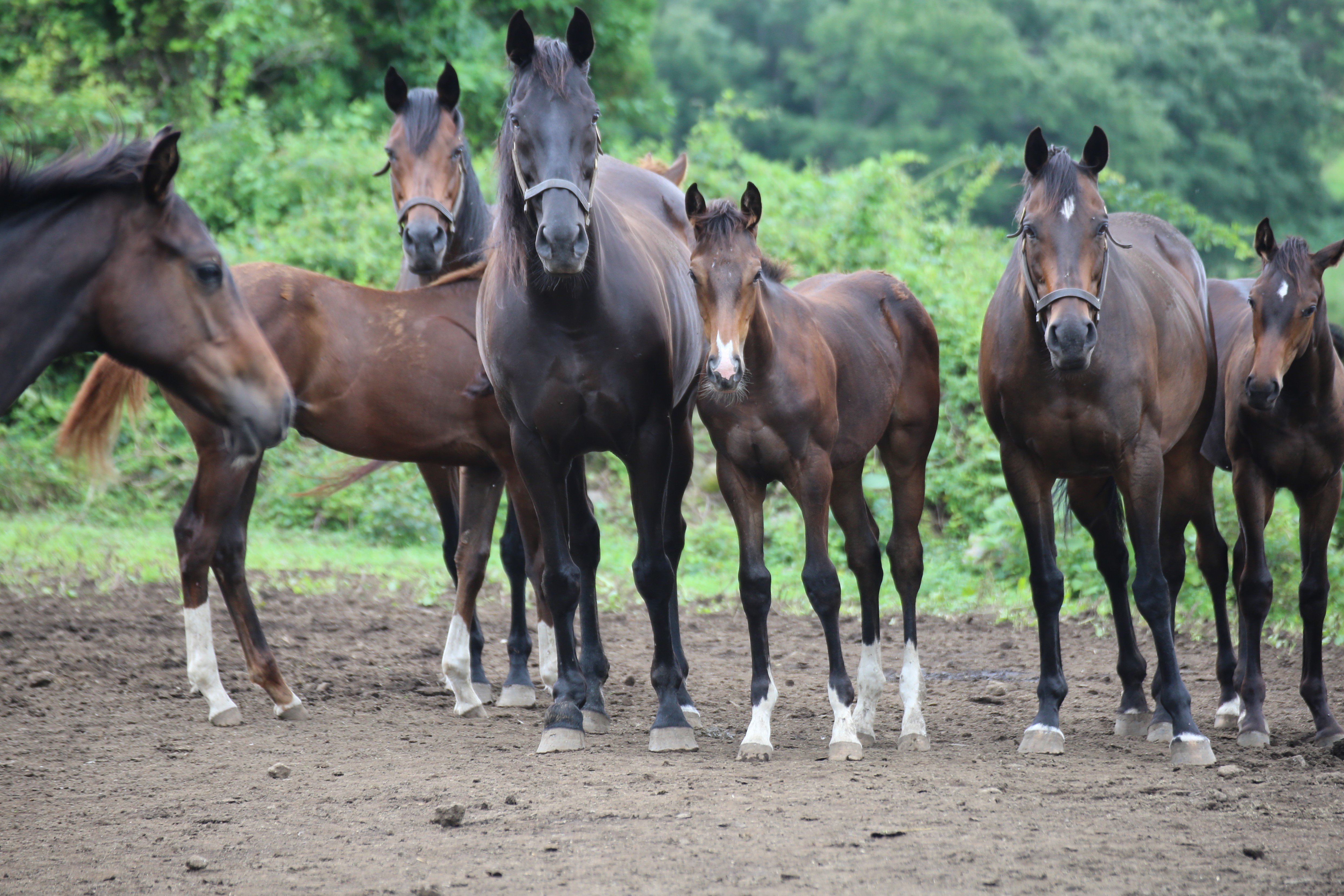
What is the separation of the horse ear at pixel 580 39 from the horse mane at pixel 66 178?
2174 millimetres

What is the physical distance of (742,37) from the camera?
126 ft

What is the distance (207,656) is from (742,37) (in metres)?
35.9

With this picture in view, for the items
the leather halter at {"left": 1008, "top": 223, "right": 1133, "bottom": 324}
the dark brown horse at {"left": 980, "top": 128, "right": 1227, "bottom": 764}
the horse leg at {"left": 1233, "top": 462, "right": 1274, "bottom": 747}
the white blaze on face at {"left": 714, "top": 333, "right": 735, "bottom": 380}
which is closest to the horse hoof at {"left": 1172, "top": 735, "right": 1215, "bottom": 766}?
Result: the dark brown horse at {"left": 980, "top": 128, "right": 1227, "bottom": 764}

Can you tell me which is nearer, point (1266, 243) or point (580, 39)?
point (580, 39)

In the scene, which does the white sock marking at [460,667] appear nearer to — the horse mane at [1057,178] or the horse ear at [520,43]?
the horse ear at [520,43]

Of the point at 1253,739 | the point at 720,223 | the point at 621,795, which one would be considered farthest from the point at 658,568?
the point at 1253,739

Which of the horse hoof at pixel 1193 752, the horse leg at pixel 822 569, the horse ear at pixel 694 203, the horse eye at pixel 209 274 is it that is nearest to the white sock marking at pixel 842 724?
the horse leg at pixel 822 569

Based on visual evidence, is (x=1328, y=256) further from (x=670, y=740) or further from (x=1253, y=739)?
(x=670, y=740)

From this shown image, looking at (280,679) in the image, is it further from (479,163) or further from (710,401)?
(479,163)

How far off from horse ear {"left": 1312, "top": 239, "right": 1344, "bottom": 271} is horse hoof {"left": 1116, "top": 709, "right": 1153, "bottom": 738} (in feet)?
7.13

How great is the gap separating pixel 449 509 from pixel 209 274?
4005 millimetres

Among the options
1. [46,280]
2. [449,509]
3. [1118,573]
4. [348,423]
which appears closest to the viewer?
[46,280]

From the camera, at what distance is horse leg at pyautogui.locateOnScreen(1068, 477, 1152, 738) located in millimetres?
5551

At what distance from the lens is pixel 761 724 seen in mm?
4988
